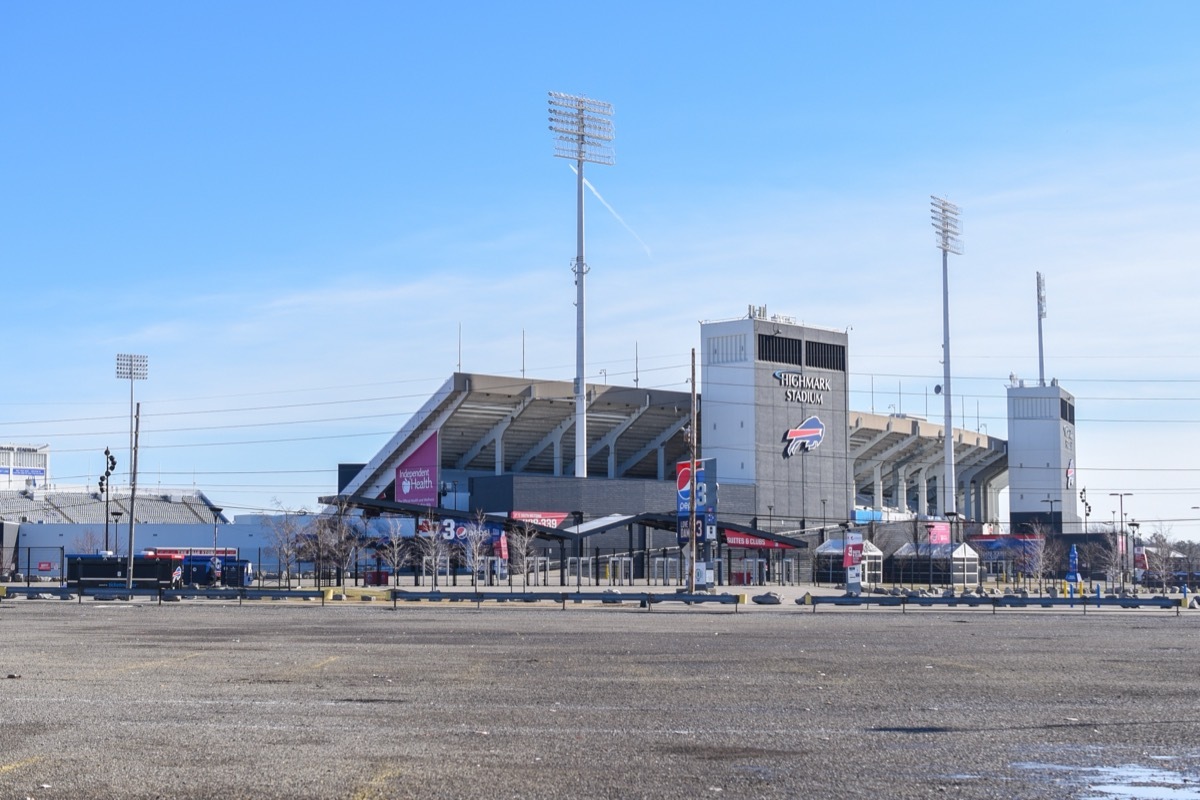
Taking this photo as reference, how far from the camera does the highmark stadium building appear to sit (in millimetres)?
94875

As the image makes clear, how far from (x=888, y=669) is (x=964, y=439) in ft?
402

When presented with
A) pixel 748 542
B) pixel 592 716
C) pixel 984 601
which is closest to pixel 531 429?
pixel 748 542

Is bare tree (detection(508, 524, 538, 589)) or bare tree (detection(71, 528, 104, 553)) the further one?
bare tree (detection(71, 528, 104, 553))

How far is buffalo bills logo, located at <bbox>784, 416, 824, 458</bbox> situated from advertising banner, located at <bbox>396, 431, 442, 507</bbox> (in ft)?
89.3

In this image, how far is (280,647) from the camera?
26.4m

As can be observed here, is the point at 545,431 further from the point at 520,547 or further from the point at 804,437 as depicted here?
the point at 520,547

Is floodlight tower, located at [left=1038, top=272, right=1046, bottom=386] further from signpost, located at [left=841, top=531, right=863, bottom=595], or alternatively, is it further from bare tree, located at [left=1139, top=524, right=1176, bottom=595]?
signpost, located at [left=841, top=531, right=863, bottom=595]

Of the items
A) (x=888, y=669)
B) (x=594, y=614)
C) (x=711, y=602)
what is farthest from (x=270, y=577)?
(x=888, y=669)

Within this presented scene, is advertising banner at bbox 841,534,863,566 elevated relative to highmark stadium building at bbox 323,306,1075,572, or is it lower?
lower

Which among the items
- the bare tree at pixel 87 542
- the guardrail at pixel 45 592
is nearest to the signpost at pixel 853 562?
the guardrail at pixel 45 592

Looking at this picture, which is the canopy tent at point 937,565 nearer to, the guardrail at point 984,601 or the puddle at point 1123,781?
the guardrail at point 984,601

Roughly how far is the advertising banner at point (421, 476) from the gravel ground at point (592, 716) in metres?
67.1

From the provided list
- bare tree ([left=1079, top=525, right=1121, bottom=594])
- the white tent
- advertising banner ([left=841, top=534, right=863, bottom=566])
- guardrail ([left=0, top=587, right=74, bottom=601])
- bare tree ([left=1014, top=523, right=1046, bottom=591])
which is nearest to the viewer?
guardrail ([left=0, top=587, right=74, bottom=601])

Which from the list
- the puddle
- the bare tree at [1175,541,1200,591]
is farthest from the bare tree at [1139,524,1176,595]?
the puddle
